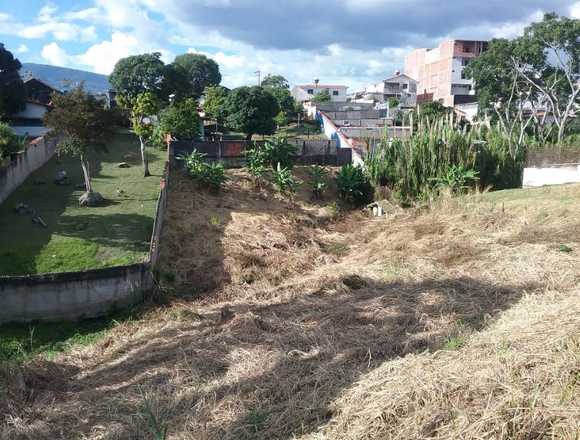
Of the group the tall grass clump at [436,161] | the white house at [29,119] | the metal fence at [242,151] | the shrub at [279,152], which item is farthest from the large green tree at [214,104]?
the tall grass clump at [436,161]

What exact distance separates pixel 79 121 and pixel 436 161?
11.4 metres

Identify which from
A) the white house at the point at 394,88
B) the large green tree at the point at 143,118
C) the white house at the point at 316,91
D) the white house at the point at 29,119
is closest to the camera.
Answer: the large green tree at the point at 143,118

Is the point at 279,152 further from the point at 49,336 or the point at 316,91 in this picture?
the point at 316,91

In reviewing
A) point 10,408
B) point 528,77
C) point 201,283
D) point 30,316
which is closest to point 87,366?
point 10,408

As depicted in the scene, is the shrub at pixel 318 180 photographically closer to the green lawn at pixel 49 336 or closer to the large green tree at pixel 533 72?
the green lawn at pixel 49 336

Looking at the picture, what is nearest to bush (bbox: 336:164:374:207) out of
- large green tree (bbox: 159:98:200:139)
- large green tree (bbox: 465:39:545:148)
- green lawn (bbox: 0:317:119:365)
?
large green tree (bbox: 159:98:200:139)

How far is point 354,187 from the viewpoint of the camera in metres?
16.3

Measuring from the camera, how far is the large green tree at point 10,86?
28.1 m

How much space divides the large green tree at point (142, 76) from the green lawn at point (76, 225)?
700 inches

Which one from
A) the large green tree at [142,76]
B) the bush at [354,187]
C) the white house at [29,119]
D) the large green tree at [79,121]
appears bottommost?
the bush at [354,187]

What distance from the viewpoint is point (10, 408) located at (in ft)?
15.5

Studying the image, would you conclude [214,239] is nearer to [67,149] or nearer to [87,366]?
[67,149]

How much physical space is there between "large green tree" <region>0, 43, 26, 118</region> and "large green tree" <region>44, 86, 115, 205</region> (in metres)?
19.1

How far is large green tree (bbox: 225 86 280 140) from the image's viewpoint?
28109mm
